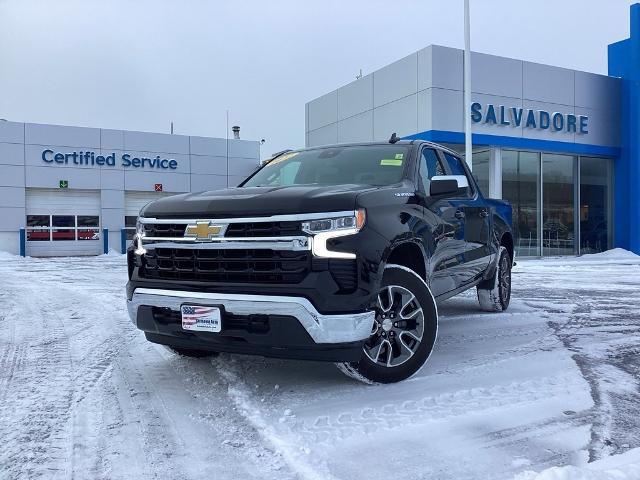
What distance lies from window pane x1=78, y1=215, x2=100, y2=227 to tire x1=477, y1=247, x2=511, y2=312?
23483 millimetres

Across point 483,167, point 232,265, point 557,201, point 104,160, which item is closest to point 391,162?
point 232,265

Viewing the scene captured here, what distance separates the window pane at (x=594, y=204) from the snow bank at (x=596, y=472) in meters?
21.2

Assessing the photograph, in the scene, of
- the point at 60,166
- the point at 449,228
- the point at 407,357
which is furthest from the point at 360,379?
the point at 60,166

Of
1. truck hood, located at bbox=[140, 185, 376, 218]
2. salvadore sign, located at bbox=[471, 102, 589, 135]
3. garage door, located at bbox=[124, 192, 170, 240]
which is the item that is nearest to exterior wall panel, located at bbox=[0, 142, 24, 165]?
garage door, located at bbox=[124, 192, 170, 240]

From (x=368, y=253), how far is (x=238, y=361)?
173cm

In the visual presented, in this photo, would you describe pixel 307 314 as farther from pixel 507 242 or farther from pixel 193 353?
pixel 507 242

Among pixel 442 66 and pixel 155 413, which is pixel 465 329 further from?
pixel 442 66

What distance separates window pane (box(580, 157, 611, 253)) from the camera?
21906 mm

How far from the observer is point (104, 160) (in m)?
26.5

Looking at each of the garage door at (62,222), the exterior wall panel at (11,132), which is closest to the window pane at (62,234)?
the garage door at (62,222)

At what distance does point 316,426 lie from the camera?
3.21 m

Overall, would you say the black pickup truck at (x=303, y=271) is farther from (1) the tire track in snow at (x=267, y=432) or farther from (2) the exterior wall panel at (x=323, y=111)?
(2) the exterior wall panel at (x=323, y=111)

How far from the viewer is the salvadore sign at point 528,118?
61.9 feet

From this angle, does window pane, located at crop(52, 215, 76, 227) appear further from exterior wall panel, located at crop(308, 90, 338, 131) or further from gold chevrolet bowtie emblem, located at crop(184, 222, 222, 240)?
gold chevrolet bowtie emblem, located at crop(184, 222, 222, 240)
